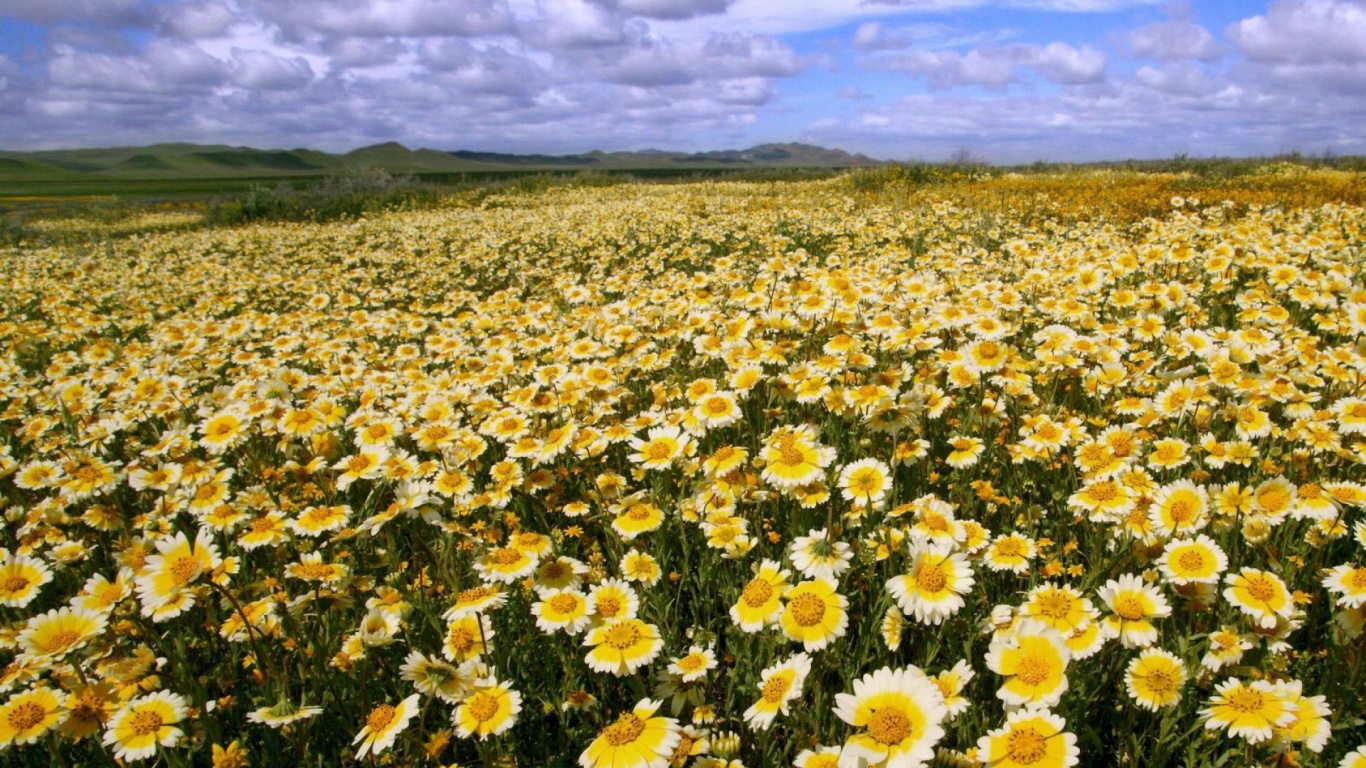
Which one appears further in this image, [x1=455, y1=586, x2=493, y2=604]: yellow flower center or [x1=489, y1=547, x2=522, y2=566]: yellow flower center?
[x1=489, y1=547, x2=522, y2=566]: yellow flower center

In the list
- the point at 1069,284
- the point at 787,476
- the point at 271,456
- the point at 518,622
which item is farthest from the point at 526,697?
the point at 1069,284

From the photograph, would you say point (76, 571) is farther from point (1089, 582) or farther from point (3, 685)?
point (1089, 582)

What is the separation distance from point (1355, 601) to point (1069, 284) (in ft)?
13.2

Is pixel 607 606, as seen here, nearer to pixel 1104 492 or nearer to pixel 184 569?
pixel 184 569

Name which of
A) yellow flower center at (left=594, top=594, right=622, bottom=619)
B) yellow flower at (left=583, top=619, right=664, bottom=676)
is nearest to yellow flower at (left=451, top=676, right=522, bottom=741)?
yellow flower at (left=583, top=619, right=664, bottom=676)

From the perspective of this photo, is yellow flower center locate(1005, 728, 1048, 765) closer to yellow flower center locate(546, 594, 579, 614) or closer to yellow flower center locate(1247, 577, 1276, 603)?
yellow flower center locate(1247, 577, 1276, 603)

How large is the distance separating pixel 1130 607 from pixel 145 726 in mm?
2552

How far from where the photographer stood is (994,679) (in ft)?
6.73

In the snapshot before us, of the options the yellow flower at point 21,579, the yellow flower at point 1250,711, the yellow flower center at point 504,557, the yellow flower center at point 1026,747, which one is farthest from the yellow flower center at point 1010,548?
the yellow flower at point 21,579

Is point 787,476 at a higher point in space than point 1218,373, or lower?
lower

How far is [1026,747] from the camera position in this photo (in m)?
1.42

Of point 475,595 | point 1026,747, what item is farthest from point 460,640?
point 1026,747

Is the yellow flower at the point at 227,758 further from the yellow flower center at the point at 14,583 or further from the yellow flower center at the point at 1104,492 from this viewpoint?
the yellow flower center at the point at 1104,492

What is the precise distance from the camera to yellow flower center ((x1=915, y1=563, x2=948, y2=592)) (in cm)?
180
